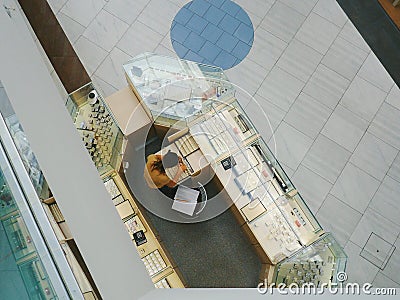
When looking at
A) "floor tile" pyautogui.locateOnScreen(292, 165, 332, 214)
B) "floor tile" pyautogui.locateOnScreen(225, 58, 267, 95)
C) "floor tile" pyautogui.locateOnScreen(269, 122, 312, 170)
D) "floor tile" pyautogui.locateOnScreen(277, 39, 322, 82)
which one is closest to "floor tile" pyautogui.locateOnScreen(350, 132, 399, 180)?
"floor tile" pyautogui.locateOnScreen(292, 165, 332, 214)

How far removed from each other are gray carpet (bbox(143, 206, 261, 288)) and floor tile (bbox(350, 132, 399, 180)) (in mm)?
1860

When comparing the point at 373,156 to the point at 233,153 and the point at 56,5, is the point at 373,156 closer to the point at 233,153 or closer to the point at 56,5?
the point at 233,153

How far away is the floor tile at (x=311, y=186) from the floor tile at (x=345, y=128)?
1.94 ft

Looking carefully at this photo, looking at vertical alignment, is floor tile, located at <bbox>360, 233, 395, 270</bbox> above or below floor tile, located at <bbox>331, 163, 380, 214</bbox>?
below

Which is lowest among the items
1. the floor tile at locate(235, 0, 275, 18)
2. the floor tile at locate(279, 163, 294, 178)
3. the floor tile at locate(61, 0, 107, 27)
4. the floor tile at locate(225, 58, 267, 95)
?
the floor tile at locate(279, 163, 294, 178)

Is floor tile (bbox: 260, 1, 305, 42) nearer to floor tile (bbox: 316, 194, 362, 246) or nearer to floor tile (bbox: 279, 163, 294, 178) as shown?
floor tile (bbox: 279, 163, 294, 178)

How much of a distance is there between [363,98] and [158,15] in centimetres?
317

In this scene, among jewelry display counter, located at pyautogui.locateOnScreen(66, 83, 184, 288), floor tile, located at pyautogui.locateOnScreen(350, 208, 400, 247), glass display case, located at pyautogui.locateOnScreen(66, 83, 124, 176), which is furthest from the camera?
floor tile, located at pyautogui.locateOnScreen(350, 208, 400, 247)

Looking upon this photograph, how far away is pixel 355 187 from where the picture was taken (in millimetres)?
6535

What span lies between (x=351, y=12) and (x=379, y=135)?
1973mm

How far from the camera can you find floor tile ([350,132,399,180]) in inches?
260

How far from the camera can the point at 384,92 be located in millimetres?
7000

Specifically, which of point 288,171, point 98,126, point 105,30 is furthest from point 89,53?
point 288,171

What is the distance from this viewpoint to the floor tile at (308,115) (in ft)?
22.3
